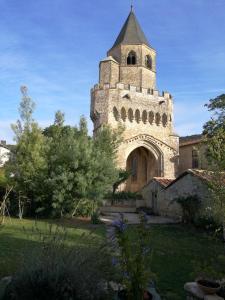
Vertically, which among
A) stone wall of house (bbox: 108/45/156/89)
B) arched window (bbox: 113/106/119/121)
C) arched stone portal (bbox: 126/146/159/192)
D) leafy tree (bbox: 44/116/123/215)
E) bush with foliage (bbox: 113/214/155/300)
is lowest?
bush with foliage (bbox: 113/214/155/300)

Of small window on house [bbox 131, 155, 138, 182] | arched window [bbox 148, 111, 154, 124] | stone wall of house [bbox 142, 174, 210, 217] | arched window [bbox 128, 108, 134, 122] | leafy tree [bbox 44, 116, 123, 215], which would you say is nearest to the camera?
stone wall of house [bbox 142, 174, 210, 217]

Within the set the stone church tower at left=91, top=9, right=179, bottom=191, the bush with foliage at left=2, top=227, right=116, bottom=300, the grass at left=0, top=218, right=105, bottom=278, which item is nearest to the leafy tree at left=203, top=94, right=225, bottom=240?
the grass at left=0, top=218, right=105, bottom=278

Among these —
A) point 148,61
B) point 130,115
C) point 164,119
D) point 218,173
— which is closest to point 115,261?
point 218,173

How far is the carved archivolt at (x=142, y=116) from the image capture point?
36.4m

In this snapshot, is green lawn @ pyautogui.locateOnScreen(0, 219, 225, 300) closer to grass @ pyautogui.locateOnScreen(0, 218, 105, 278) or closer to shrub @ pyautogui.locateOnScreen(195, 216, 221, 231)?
grass @ pyautogui.locateOnScreen(0, 218, 105, 278)

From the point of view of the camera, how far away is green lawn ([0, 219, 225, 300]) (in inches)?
278

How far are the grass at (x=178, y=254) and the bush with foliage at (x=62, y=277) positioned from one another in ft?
4.66

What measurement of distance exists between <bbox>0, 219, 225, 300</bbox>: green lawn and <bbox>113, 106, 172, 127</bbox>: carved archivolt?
68.9ft

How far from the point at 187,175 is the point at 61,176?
7382 mm

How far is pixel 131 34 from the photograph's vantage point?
40.7 metres

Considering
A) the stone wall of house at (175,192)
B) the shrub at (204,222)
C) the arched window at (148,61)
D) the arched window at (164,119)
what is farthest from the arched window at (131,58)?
the shrub at (204,222)

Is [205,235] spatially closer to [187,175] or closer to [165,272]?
[187,175]

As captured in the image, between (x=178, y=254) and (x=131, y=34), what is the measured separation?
34441 millimetres

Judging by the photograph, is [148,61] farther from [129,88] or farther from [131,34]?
[129,88]
